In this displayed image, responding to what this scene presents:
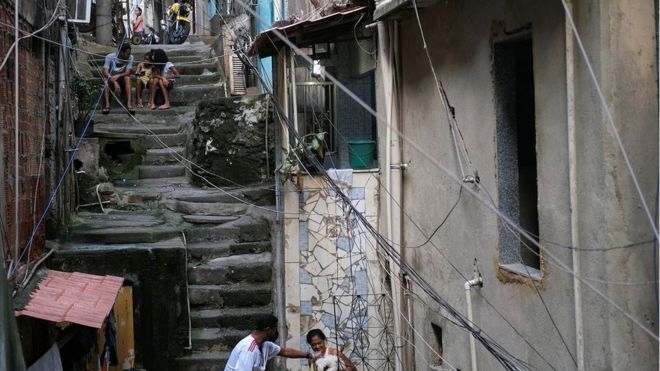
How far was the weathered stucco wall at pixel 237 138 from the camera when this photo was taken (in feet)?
47.0

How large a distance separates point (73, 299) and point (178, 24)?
1952 centimetres

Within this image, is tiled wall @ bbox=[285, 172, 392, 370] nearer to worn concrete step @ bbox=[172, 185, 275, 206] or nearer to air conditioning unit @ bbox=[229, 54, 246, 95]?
worn concrete step @ bbox=[172, 185, 275, 206]

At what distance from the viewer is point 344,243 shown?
35.4ft

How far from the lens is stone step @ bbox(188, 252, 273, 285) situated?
12547 millimetres

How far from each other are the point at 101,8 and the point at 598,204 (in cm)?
2060

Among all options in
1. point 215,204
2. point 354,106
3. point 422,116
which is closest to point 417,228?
point 422,116

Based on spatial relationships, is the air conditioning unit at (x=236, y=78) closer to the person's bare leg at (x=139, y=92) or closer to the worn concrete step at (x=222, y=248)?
the person's bare leg at (x=139, y=92)

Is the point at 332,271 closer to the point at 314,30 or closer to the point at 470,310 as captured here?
the point at 314,30

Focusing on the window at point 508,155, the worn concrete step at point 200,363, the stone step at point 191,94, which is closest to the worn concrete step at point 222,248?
the worn concrete step at point 200,363

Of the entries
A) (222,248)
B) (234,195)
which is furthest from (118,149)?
(222,248)

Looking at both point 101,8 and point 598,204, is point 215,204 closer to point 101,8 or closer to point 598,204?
point 598,204

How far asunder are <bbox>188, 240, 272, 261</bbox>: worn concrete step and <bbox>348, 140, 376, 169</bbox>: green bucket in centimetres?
303

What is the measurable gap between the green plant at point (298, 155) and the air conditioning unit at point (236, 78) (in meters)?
8.07

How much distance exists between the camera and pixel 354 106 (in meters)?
11.4
